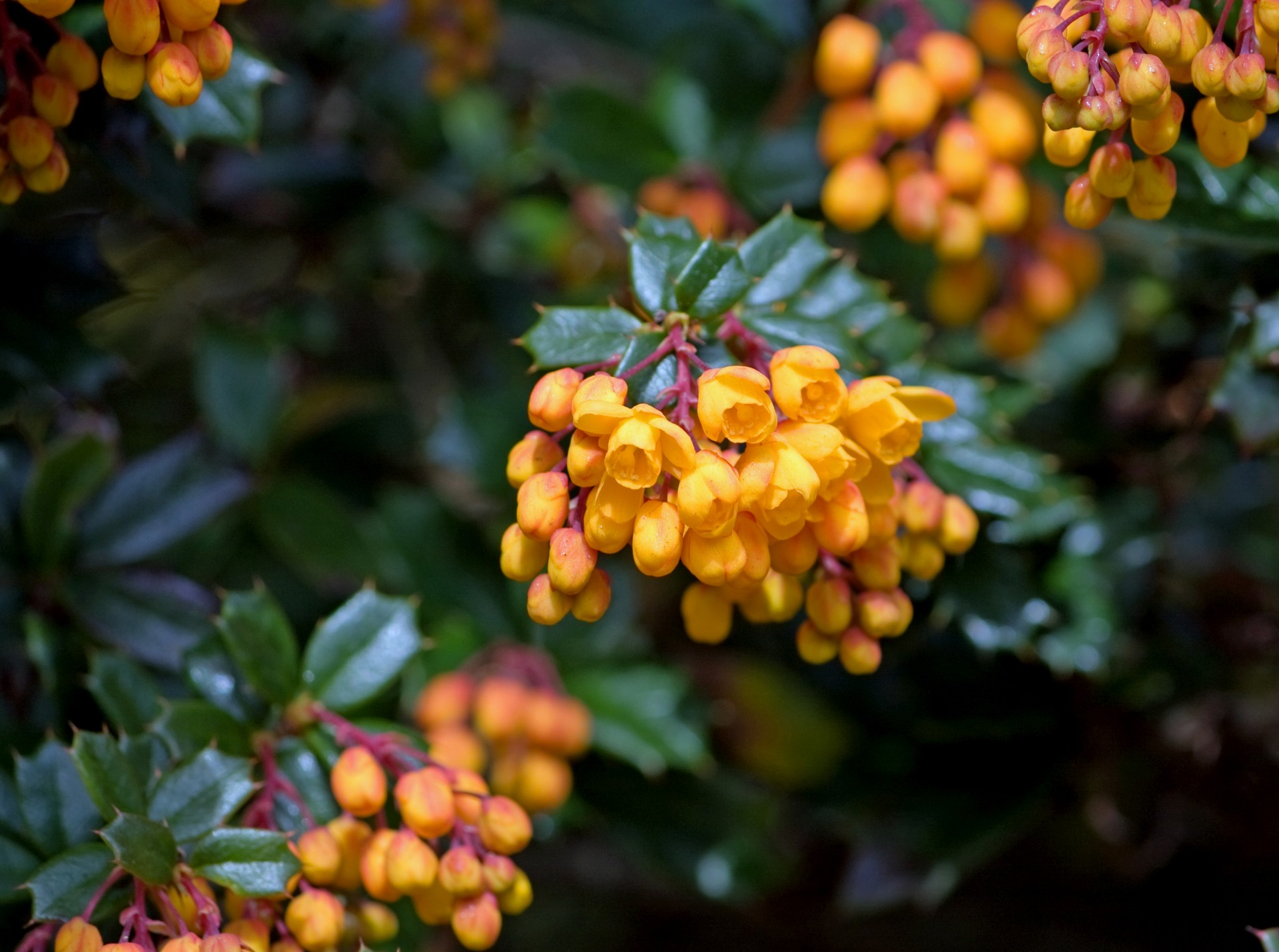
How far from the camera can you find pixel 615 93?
148 centimetres

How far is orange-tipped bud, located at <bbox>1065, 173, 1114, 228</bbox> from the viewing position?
2.80 ft

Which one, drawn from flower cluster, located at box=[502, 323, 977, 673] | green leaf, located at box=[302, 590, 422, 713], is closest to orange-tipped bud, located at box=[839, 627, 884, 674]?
flower cluster, located at box=[502, 323, 977, 673]

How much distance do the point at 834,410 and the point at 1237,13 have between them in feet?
1.52

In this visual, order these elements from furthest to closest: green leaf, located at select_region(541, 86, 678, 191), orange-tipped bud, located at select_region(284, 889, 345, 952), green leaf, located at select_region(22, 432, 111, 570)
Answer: green leaf, located at select_region(541, 86, 678, 191) < green leaf, located at select_region(22, 432, 111, 570) < orange-tipped bud, located at select_region(284, 889, 345, 952)

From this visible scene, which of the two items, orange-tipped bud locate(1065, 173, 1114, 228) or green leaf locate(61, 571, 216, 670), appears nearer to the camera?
orange-tipped bud locate(1065, 173, 1114, 228)

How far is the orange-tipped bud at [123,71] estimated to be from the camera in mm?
844

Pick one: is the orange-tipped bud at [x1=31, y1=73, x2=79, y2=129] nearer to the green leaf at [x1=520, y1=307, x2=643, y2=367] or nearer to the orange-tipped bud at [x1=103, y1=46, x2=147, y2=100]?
the orange-tipped bud at [x1=103, y1=46, x2=147, y2=100]

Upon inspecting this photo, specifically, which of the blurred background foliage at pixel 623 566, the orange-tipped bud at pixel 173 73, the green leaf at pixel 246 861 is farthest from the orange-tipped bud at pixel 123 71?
the green leaf at pixel 246 861

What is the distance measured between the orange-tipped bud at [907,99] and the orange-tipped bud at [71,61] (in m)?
0.76

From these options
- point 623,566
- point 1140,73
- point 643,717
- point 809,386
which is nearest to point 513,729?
point 643,717

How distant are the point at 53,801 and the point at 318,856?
0.86ft

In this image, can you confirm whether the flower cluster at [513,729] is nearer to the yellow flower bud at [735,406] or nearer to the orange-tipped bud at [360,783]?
the orange-tipped bud at [360,783]

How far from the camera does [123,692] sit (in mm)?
990

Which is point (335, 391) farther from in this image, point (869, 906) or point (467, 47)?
point (869, 906)
